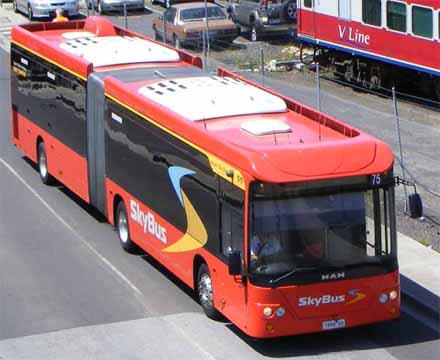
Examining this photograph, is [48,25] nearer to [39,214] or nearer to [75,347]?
[39,214]

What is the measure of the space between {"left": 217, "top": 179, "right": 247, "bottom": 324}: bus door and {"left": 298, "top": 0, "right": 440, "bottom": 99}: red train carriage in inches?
619

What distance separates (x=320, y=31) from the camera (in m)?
34.5

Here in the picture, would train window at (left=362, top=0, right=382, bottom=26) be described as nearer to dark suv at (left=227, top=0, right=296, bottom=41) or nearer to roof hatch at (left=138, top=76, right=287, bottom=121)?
dark suv at (left=227, top=0, right=296, bottom=41)

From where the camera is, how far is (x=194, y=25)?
1458 inches

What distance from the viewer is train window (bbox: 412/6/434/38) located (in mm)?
29156

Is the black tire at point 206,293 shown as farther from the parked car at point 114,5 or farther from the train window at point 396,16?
the parked car at point 114,5

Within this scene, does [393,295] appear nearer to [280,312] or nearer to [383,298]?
[383,298]

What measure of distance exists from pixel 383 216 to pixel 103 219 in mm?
7302

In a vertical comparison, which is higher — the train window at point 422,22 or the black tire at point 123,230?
the train window at point 422,22

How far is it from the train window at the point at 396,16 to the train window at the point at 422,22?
50 centimetres

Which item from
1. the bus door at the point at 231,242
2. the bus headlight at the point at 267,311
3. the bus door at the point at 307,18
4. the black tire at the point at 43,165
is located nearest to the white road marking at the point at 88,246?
the black tire at the point at 43,165

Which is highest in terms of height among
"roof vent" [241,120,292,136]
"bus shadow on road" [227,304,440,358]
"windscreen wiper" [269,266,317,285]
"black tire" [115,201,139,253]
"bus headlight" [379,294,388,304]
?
"roof vent" [241,120,292,136]

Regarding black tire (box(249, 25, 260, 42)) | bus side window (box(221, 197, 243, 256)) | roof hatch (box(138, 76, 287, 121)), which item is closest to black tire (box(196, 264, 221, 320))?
bus side window (box(221, 197, 243, 256))

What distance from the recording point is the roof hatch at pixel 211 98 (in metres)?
15.8
